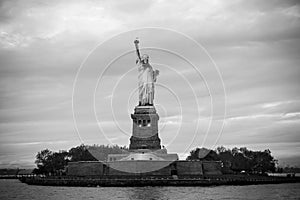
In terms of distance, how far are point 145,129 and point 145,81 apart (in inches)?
337

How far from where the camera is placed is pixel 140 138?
80.2 metres

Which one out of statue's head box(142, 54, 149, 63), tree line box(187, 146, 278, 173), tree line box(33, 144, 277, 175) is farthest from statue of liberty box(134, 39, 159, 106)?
tree line box(187, 146, 278, 173)

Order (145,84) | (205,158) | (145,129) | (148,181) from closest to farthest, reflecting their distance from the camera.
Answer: (148,181), (145,129), (145,84), (205,158)

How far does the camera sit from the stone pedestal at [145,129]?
80.1 m

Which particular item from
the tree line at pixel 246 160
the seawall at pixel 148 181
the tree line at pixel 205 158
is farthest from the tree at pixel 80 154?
the seawall at pixel 148 181

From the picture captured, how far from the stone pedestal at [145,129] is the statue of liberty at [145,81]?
1.98m

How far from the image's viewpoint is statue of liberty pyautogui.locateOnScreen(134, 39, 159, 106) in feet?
274

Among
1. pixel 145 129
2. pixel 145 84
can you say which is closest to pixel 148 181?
pixel 145 129

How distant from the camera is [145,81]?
275 ft

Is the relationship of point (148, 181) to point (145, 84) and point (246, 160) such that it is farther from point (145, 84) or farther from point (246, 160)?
point (246, 160)

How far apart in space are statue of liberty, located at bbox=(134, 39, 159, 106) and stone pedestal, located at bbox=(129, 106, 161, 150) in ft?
6.49

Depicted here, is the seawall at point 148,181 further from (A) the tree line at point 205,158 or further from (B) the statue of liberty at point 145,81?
(A) the tree line at point 205,158

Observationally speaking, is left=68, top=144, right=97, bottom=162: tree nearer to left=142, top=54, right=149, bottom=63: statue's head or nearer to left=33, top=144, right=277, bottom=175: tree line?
left=33, top=144, right=277, bottom=175: tree line

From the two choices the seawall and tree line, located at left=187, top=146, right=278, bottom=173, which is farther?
tree line, located at left=187, top=146, right=278, bottom=173
